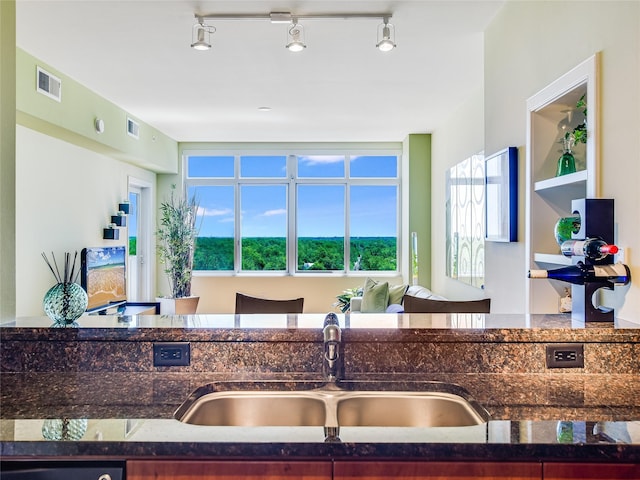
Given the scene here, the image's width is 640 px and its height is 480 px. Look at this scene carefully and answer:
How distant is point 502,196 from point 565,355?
139 cm

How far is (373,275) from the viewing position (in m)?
7.43

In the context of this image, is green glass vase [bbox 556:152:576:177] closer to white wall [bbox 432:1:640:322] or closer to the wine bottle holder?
white wall [bbox 432:1:640:322]

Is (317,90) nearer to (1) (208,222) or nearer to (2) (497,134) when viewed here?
(2) (497,134)

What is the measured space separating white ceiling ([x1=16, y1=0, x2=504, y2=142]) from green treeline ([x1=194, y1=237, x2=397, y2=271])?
218cm

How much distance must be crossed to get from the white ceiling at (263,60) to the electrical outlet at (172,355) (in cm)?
223

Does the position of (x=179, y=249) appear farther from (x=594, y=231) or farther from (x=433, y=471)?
(x=433, y=471)

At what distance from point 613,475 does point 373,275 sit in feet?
21.1

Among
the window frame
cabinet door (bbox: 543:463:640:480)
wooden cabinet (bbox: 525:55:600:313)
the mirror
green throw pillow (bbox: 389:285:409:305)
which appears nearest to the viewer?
cabinet door (bbox: 543:463:640:480)

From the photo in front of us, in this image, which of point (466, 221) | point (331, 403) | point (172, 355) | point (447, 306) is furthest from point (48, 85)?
point (466, 221)

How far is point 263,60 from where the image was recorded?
381 cm

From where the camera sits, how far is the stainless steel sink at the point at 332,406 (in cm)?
137

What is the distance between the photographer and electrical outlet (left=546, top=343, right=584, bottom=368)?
57.9 inches

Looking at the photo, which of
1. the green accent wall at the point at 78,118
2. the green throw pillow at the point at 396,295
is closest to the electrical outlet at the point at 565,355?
the green throw pillow at the point at 396,295

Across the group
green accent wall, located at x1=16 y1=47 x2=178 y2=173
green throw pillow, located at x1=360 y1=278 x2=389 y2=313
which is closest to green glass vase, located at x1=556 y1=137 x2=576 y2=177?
green throw pillow, located at x1=360 y1=278 x2=389 y2=313
